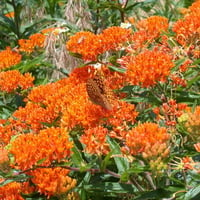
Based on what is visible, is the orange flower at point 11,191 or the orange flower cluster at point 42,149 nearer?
the orange flower cluster at point 42,149

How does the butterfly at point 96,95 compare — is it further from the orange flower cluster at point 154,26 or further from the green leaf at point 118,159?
the orange flower cluster at point 154,26

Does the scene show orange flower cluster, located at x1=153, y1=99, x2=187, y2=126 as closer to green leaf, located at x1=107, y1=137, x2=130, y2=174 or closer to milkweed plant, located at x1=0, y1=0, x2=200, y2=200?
milkweed plant, located at x1=0, y1=0, x2=200, y2=200

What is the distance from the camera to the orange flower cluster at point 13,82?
409 cm

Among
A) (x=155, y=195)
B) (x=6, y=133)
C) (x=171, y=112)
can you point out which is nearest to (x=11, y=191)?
(x=6, y=133)

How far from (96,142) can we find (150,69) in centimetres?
58

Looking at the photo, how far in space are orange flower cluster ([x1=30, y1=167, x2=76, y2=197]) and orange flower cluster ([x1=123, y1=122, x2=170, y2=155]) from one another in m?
0.45

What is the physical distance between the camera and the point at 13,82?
411 cm

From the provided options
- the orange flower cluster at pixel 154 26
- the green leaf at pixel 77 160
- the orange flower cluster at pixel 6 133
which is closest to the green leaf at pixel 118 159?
the green leaf at pixel 77 160

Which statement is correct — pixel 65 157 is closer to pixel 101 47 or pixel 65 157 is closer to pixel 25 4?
pixel 101 47

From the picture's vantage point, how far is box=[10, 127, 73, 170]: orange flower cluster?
259 centimetres

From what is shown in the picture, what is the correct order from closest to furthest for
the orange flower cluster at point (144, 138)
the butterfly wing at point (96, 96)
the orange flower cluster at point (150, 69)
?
the orange flower cluster at point (144, 138) < the orange flower cluster at point (150, 69) < the butterfly wing at point (96, 96)

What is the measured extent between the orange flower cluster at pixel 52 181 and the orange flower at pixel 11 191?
19 cm

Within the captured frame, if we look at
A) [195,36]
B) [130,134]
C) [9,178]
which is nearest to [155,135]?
[130,134]

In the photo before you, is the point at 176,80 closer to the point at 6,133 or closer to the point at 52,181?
the point at 52,181
